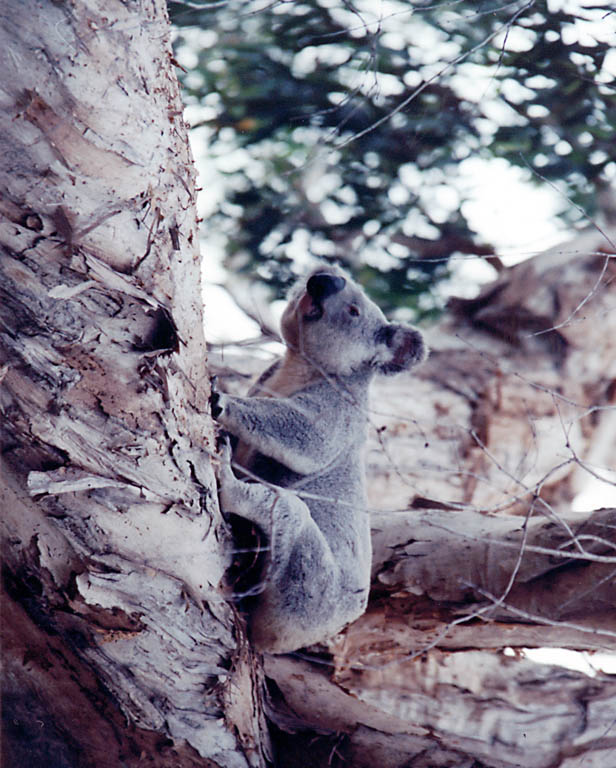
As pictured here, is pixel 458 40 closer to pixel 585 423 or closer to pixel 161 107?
pixel 161 107

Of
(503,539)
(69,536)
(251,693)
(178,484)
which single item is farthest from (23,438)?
(503,539)

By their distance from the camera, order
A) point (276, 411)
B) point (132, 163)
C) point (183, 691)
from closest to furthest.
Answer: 1. point (132, 163)
2. point (183, 691)
3. point (276, 411)

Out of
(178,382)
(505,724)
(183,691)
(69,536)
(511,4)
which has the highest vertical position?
(511,4)

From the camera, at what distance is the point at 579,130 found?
A: 400cm

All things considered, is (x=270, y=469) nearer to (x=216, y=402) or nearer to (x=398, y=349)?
(x=216, y=402)

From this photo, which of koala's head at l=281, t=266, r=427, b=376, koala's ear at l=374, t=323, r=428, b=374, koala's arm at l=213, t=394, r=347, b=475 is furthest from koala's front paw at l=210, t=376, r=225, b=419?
koala's ear at l=374, t=323, r=428, b=374

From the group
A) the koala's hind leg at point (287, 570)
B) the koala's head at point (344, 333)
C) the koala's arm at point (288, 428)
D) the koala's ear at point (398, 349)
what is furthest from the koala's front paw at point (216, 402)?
the koala's ear at point (398, 349)

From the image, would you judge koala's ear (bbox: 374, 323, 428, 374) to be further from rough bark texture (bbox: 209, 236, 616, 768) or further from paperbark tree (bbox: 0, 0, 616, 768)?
paperbark tree (bbox: 0, 0, 616, 768)

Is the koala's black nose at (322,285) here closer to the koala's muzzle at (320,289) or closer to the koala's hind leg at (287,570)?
the koala's muzzle at (320,289)

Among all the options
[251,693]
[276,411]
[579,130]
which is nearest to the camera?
[251,693]

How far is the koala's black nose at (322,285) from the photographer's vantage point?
10.3 feet

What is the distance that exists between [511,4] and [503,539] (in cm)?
179

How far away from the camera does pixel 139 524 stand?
184cm

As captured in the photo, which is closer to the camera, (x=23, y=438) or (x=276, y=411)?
(x=23, y=438)
